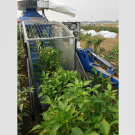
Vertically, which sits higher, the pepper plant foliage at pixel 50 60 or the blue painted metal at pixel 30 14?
the blue painted metal at pixel 30 14

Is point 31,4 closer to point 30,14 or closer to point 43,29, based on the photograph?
point 30,14

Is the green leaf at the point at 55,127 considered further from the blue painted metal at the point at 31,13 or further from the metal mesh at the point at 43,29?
the blue painted metal at the point at 31,13

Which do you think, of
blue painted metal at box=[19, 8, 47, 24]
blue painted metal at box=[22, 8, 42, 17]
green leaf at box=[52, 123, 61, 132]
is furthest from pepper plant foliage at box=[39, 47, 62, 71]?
blue painted metal at box=[22, 8, 42, 17]

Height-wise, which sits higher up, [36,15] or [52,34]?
[36,15]

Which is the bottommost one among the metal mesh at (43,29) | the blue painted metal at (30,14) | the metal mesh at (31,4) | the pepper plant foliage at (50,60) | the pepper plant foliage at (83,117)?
the pepper plant foliage at (83,117)

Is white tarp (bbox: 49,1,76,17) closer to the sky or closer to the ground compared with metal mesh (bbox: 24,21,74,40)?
closer to the sky

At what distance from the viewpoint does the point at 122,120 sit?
0.38 meters

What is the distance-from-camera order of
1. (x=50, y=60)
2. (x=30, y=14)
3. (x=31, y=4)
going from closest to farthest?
(x=50, y=60) → (x=31, y=4) → (x=30, y=14)

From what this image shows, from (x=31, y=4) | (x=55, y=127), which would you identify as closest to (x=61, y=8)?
(x=31, y=4)

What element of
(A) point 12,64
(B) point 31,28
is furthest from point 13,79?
(B) point 31,28

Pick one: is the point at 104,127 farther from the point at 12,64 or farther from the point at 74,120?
the point at 12,64

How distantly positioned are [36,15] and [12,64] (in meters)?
5.80

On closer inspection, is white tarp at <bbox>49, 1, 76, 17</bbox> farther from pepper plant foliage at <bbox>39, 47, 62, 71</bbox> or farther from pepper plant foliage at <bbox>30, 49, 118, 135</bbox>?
pepper plant foliage at <bbox>30, 49, 118, 135</bbox>

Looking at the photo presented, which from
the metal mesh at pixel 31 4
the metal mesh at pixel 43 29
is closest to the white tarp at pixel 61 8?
the metal mesh at pixel 31 4
